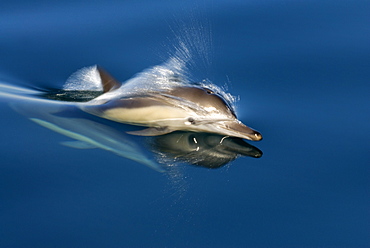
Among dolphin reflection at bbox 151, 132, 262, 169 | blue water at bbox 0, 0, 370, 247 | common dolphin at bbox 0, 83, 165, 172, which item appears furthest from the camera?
common dolphin at bbox 0, 83, 165, 172

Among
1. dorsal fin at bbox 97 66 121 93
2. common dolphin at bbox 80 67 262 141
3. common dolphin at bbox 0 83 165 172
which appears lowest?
common dolphin at bbox 0 83 165 172

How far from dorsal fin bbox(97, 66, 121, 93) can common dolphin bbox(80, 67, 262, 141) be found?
13.4 inches

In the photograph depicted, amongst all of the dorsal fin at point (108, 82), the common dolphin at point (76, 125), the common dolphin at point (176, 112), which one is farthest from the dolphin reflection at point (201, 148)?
the dorsal fin at point (108, 82)

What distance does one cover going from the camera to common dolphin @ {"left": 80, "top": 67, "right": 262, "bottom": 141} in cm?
508

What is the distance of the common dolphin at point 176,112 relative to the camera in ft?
16.7

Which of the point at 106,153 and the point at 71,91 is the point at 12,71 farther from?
the point at 106,153

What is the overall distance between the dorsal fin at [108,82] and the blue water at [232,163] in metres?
0.21

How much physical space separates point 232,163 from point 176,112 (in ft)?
2.95

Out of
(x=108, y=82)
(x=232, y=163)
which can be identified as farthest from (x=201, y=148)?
(x=108, y=82)

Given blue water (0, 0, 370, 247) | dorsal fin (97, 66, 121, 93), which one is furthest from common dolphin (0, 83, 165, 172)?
dorsal fin (97, 66, 121, 93)

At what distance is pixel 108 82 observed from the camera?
6.20 meters

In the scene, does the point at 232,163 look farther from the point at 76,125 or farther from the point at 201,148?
the point at 76,125

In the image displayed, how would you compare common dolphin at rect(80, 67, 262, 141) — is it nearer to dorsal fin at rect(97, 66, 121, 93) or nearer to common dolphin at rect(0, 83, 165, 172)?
common dolphin at rect(0, 83, 165, 172)

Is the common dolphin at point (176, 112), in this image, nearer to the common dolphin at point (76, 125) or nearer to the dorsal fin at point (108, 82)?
the common dolphin at point (76, 125)
